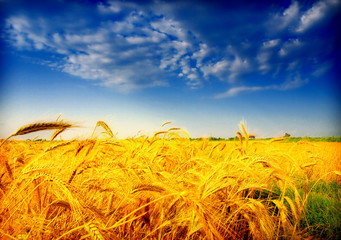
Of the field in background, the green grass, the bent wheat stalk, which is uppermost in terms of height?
the bent wheat stalk

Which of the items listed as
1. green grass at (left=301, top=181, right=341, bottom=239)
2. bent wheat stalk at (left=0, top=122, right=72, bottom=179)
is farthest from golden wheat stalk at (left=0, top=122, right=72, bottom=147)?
green grass at (left=301, top=181, right=341, bottom=239)

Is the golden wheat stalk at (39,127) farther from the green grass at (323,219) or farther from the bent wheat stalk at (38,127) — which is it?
the green grass at (323,219)

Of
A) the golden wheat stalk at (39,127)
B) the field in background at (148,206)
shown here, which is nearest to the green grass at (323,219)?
the field in background at (148,206)

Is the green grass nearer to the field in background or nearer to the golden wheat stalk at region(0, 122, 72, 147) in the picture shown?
the field in background

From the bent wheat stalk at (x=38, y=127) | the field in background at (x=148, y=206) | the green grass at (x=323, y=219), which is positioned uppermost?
the bent wheat stalk at (x=38, y=127)

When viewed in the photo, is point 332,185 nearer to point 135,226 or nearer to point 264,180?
point 264,180

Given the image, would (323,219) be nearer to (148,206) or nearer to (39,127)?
(148,206)

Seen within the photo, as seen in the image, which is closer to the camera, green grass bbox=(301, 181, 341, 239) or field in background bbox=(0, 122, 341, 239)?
field in background bbox=(0, 122, 341, 239)

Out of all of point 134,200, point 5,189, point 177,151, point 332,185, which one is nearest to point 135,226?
point 134,200

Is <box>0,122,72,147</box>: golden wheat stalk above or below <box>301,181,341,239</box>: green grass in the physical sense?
above

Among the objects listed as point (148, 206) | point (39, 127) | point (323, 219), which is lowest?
point (323, 219)

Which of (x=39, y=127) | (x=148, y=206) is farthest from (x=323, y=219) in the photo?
(x=39, y=127)

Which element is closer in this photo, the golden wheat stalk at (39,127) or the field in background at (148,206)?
the field in background at (148,206)

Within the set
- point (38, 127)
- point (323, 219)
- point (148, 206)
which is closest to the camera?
point (148, 206)
